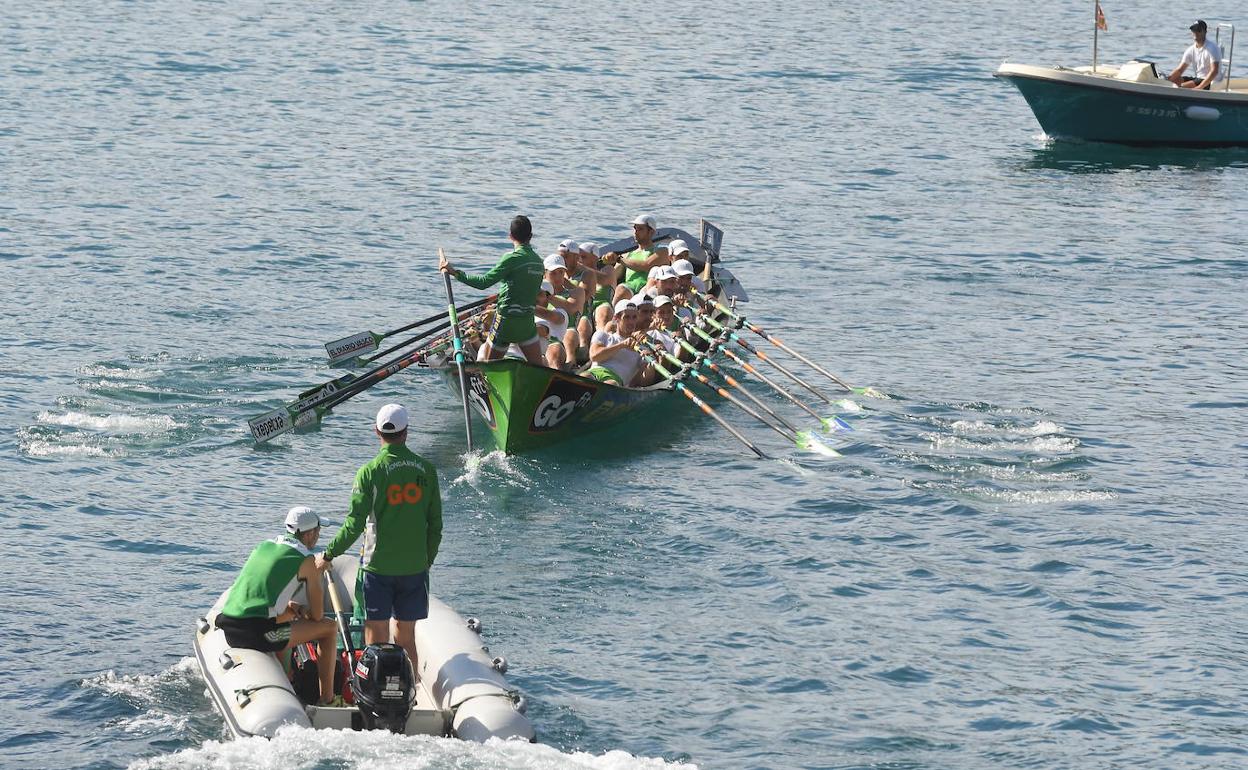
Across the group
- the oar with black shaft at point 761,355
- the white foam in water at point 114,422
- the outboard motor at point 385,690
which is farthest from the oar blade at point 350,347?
the outboard motor at point 385,690

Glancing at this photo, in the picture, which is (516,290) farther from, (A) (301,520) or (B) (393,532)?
(A) (301,520)

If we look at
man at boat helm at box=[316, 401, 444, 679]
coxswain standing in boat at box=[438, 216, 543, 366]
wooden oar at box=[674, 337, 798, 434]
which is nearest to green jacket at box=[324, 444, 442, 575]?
man at boat helm at box=[316, 401, 444, 679]

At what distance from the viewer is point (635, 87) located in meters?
43.2

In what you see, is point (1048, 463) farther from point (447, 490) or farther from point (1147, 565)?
point (447, 490)

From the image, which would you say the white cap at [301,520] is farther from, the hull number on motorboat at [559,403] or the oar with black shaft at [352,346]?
the oar with black shaft at [352,346]

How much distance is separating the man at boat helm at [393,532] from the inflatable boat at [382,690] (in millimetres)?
331

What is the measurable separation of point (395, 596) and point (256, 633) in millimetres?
1110

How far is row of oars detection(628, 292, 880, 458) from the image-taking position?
20.6 m

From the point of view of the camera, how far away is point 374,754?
1191 cm

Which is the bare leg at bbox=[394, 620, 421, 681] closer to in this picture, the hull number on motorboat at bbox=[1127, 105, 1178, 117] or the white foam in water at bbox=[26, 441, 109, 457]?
the white foam in water at bbox=[26, 441, 109, 457]

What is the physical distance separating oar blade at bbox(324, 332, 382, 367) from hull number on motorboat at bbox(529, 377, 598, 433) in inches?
125

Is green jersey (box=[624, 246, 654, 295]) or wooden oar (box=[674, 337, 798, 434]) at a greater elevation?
green jersey (box=[624, 246, 654, 295])

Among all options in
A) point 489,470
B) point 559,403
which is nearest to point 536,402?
point 559,403

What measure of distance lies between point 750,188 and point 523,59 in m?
13.4
